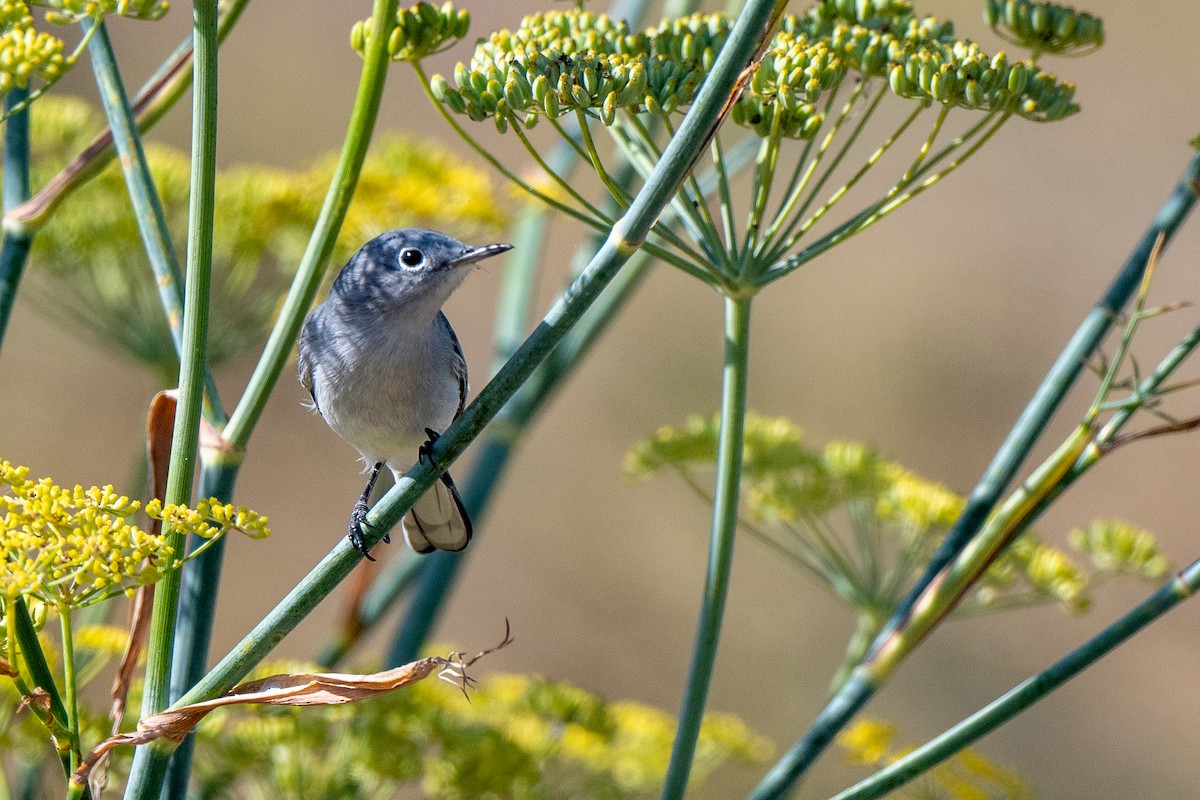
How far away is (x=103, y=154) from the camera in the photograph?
2031 millimetres

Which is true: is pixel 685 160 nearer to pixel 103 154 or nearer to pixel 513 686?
pixel 103 154

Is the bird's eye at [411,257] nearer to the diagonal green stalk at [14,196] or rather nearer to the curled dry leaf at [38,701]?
the diagonal green stalk at [14,196]

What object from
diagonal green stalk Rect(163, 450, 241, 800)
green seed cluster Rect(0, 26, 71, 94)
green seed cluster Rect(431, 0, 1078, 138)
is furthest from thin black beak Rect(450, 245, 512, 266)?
green seed cluster Rect(0, 26, 71, 94)

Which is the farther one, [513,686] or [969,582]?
[513,686]

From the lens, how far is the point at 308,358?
112 inches

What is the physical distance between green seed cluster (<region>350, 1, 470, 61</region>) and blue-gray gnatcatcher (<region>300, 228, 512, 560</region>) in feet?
2.50

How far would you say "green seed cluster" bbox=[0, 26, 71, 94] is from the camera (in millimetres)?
1537

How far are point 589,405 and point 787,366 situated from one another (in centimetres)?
147

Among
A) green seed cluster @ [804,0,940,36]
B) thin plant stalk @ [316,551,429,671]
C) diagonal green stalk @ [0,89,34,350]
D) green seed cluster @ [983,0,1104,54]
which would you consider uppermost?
green seed cluster @ [983,0,1104,54]

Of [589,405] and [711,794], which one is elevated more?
[589,405]

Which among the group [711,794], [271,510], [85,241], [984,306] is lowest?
[711,794]

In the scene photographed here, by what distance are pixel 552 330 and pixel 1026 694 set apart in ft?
3.25

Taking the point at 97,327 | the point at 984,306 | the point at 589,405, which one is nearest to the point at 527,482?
the point at 589,405

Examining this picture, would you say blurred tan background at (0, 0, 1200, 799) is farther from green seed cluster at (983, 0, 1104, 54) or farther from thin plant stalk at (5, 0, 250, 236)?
green seed cluster at (983, 0, 1104, 54)
